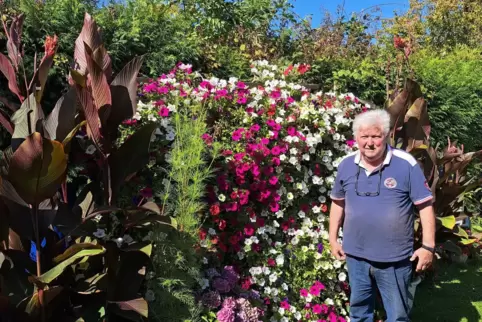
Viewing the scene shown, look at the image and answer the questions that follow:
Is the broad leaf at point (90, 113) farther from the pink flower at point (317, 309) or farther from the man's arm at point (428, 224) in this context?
the pink flower at point (317, 309)

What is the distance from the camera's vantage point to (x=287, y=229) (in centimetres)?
398

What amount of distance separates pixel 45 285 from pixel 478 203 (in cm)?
774

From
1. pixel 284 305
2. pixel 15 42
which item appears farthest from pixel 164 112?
pixel 284 305

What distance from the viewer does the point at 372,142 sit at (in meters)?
3.15

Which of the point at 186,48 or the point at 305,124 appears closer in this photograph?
the point at 305,124

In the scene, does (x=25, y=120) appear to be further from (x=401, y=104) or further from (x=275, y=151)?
(x=401, y=104)

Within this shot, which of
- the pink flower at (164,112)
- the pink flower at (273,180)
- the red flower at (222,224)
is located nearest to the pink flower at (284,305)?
the red flower at (222,224)

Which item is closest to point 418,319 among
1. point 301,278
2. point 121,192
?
point 301,278

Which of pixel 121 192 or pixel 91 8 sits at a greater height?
pixel 91 8

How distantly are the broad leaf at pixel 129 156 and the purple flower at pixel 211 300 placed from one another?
102cm

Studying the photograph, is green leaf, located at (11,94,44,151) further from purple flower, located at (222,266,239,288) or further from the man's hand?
the man's hand

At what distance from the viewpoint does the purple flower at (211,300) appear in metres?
3.29

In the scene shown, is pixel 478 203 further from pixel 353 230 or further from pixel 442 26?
pixel 442 26

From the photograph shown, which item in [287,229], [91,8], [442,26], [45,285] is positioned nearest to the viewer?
[45,285]
